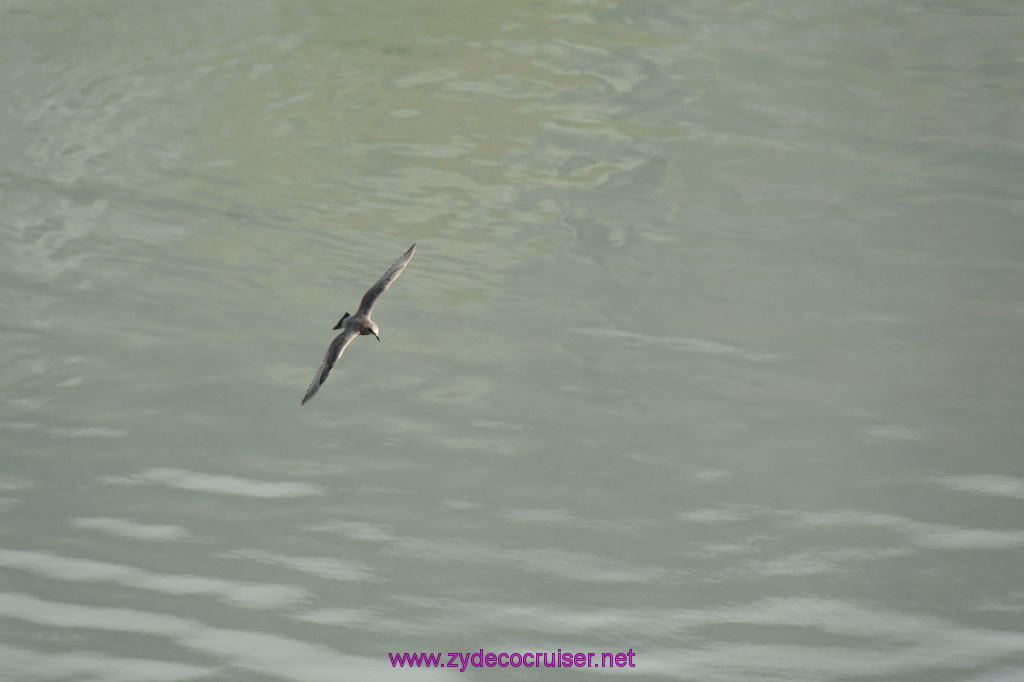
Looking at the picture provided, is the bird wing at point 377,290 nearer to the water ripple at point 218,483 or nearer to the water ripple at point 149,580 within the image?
the water ripple at point 149,580

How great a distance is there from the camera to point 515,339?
4.44 meters

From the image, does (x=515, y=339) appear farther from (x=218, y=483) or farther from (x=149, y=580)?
(x=149, y=580)

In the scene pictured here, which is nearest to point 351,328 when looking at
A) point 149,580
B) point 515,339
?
point 149,580

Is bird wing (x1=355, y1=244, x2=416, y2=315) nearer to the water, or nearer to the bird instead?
the bird

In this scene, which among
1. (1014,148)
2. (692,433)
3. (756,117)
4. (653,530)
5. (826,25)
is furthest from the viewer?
(826,25)

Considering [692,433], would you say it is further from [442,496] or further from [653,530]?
[442,496]

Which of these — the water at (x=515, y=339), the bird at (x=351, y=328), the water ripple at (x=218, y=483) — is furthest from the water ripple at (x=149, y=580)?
the bird at (x=351, y=328)

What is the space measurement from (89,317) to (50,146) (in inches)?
61.5

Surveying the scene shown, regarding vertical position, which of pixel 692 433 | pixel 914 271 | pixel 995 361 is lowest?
pixel 692 433

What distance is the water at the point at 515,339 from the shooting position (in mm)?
3209

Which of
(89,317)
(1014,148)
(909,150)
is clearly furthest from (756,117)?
(89,317)

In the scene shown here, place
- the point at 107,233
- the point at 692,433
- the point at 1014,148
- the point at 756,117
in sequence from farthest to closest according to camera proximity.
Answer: the point at 756,117, the point at 1014,148, the point at 107,233, the point at 692,433

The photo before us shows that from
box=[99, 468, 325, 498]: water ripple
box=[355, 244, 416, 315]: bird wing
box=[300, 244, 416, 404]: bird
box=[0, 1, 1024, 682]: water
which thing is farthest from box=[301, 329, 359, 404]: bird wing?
box=[99, 468, 325, 498]: water ripple

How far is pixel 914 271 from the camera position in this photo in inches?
188
